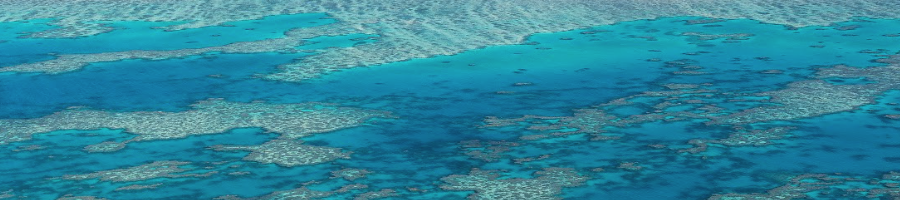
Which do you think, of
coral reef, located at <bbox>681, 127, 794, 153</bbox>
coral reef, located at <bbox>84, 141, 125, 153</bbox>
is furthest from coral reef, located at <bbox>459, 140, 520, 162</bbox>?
coral reef, located at <bbox>84, 141, 125, 153</bbox>

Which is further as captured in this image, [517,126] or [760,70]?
[760,70]

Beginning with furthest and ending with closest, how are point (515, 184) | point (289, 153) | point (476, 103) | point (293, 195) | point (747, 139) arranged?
point (476, 103) < point (747, 139) < point (289, 153) < point (515, 184) < point (293, 195)

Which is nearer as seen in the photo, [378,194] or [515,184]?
[378,194]

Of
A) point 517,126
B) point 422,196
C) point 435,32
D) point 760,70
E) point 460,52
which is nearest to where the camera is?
point 422,196

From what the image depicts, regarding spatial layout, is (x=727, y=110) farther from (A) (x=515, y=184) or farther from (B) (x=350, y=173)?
(B) (x=350, y=173)

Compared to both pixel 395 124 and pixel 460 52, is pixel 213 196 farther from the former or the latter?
pixel 460 52

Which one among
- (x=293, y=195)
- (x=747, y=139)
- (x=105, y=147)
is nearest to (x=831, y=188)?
(x=747, y=139)

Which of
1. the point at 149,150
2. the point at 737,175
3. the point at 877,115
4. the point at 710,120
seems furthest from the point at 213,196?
the point at 877,115

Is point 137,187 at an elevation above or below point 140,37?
above
